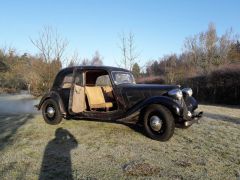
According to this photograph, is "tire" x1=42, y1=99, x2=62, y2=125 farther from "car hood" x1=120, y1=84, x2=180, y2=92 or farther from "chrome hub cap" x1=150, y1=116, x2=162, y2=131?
"chrome hub cap" x1=150, y1=116, x2=162, y2=131

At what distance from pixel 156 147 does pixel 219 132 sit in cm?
231

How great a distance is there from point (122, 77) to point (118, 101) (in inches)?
37.0

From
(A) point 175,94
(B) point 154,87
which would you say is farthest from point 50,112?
(A) point 175,94

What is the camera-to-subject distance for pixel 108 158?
480cm

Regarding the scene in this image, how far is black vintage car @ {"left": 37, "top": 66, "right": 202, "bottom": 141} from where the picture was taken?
5930mm

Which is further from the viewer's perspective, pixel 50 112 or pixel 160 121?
pixel 50 112

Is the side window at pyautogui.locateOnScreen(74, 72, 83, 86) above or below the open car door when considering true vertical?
above

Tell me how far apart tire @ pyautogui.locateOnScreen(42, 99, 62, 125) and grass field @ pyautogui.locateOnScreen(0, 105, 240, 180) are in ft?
1.72

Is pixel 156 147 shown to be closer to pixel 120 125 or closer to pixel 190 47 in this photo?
pixel 120 125

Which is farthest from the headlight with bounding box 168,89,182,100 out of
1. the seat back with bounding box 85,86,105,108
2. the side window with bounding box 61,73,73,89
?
the side window with bounding box 61,73,73,89

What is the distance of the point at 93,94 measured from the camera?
797 centimetres

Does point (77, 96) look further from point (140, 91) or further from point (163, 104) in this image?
point (163, 104)

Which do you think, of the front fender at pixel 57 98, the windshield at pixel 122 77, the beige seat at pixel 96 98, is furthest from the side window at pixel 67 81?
the windshield at pixel 122 77

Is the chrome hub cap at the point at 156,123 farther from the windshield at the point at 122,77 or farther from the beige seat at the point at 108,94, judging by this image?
the beige seat at the point at 108,94
